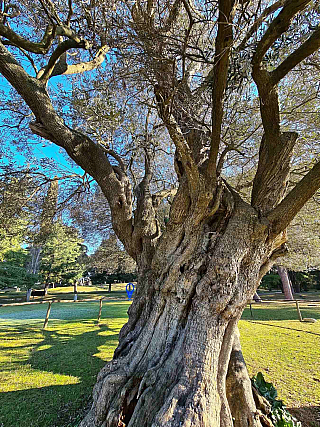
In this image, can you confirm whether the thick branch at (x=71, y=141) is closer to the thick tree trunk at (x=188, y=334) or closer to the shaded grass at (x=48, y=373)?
the thick tree trunk at (x=188, y=334)

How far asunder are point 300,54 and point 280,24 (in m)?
0.39

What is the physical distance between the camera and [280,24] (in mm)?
2359

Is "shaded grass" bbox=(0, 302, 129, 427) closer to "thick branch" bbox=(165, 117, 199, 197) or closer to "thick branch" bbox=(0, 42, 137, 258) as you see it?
"thick branch" bbox=(0, 42, 137, 258)

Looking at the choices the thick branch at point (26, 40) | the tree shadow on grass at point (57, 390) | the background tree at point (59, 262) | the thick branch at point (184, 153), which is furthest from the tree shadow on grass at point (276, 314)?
the background tree at point (59, 262)

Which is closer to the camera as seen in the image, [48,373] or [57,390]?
[57,390]

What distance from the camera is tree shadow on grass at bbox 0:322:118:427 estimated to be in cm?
298

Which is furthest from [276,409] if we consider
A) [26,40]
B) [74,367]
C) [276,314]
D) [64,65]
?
[276,314]

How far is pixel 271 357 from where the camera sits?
5.27 meters

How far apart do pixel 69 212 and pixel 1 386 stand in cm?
414

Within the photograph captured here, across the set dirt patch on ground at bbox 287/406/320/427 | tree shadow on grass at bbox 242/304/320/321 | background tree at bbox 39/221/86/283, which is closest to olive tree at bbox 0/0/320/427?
dirt patch on ground at bbox 287/406/320/427

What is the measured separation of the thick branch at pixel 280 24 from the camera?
7.17 ft

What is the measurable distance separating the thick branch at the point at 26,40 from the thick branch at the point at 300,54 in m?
3.49

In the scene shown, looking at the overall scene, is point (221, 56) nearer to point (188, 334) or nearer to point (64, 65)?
point (188, 334)

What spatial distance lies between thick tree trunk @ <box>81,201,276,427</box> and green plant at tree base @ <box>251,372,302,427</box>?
42 centimetres
